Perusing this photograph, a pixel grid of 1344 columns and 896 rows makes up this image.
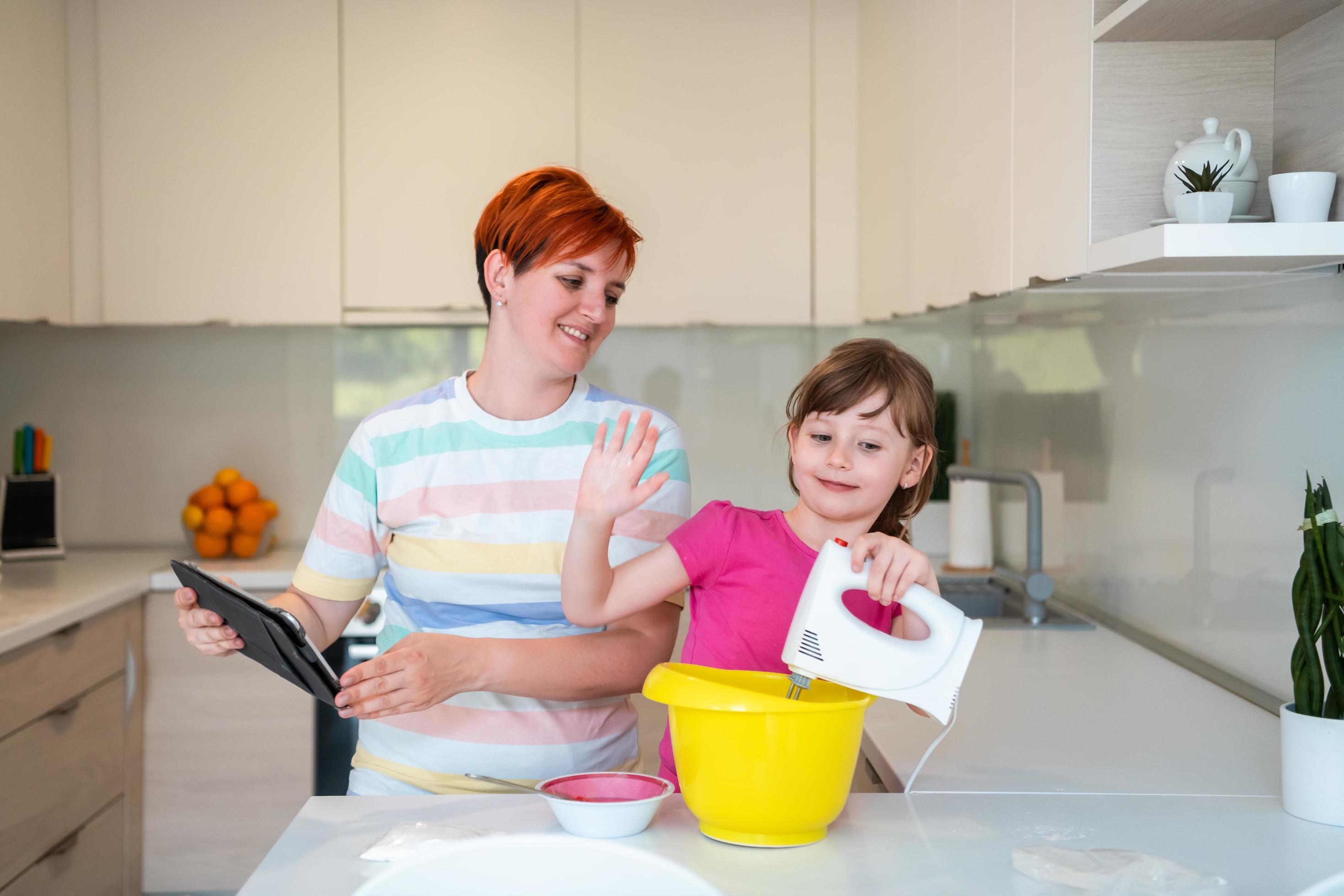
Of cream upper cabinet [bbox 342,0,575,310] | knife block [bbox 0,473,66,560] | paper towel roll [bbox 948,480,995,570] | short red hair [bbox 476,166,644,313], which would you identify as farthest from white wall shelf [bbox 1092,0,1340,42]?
knife block [bbox 0,473,66,560]

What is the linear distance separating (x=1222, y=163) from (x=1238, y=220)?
67 mm

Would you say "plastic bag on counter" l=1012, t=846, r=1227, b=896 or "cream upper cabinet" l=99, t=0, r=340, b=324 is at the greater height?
"cream upper cabinet" l=99, t=0, r=340, b=324

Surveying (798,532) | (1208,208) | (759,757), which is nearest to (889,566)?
(759,757)

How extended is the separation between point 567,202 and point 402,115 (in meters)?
1.59

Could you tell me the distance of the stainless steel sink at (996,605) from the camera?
88.1 inches

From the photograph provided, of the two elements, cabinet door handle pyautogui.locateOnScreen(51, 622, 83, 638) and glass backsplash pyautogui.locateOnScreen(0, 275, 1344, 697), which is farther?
cabinet door handle pyautogui.locateOnScreen(51, 622, 83, 638)

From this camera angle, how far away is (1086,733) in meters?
1.54

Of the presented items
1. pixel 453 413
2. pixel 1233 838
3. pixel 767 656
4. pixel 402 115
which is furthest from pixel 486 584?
pixel 402 115

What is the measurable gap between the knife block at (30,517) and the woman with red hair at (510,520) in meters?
1.74

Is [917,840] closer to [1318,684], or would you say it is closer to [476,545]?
[1318,684]

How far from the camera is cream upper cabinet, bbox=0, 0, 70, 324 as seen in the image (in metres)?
2.55

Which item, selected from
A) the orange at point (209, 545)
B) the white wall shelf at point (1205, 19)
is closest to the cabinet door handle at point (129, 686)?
the orange at point (209, 545)

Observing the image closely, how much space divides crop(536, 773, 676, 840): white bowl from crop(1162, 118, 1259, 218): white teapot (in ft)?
2.84

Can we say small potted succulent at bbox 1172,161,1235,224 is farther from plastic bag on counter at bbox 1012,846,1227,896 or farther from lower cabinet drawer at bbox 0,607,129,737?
lower cabinet drawer at bbox 0,607,129,737
